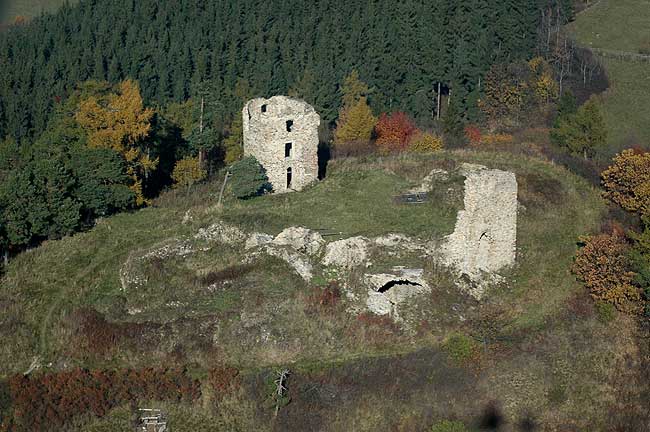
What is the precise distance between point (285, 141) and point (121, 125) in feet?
28.0

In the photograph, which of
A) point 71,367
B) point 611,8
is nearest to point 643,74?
point 611,8

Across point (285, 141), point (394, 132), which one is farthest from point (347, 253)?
point (394, 132)

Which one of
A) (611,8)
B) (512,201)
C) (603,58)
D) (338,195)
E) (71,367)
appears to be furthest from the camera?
(611,8)

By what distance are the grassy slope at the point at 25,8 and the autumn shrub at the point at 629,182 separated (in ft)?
227

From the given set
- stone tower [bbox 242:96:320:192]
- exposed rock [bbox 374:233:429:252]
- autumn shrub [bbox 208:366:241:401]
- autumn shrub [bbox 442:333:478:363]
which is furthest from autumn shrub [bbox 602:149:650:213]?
autumn shrub [bbox 208:366:241:401]

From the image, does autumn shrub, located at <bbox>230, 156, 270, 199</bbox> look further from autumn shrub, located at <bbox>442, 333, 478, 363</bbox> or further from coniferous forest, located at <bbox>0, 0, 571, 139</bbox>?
coniferous forest, located at <bbox>0, 0, 571, 139</bbox>

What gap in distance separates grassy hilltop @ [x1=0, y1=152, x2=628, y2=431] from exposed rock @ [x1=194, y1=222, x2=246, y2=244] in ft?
1.34

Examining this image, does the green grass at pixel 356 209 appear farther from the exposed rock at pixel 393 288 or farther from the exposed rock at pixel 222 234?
the exposed rock at pixel 393 288

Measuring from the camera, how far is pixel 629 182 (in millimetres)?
46469

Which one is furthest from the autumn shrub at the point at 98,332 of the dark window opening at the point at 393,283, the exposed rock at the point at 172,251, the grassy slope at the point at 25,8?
the grassy slope at the point at 25,8

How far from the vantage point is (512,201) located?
39469 mm

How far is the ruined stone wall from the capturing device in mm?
38875

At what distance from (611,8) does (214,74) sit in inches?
1607

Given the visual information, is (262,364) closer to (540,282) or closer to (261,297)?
(261,297)
